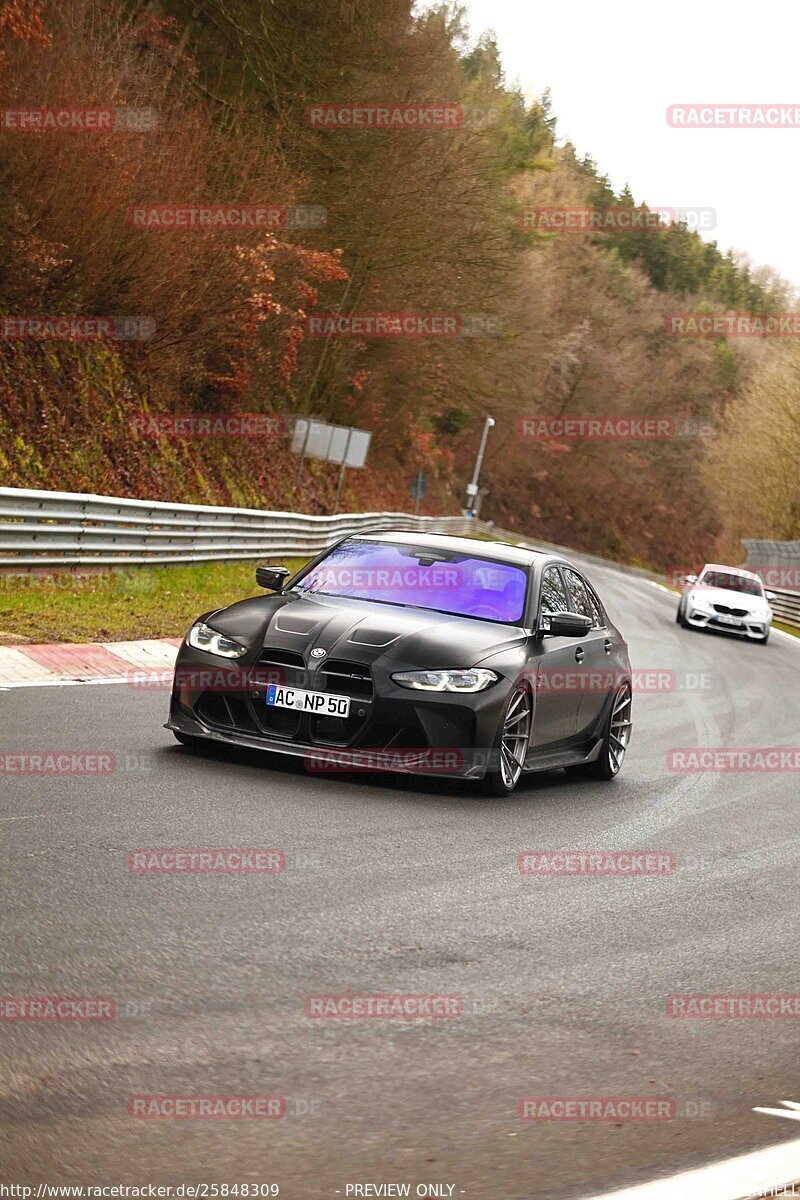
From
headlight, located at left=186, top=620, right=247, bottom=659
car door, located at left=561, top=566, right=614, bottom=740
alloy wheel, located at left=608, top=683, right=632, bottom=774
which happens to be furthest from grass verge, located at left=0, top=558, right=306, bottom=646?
alloy wheel, located at left=608, top=683, right=632, bottom=774

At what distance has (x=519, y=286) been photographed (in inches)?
2090

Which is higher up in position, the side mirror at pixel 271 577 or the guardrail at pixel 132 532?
the side mirror at pixel 271 577

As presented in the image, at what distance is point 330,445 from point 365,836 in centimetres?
3321

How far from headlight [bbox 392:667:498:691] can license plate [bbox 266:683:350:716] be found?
337mm

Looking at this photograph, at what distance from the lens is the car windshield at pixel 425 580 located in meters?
10.1

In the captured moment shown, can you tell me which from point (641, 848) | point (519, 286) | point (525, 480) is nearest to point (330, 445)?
point (519, 286)

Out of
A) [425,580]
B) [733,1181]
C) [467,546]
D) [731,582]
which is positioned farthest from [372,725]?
[731,582]

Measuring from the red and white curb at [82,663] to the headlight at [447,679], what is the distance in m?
3.93

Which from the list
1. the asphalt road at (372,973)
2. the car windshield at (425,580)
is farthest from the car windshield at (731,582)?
the asphalt road at (372,973)

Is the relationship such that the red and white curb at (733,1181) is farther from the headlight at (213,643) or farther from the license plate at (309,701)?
the headlight at (213,643)

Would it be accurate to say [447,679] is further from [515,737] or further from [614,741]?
[614,741]

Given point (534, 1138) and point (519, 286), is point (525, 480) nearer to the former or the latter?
point (519, 286)

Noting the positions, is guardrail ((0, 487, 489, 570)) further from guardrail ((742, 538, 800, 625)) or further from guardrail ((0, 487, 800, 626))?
guardrail ((742, 538, 800, 625))

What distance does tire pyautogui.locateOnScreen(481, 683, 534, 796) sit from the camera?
9.29 m
